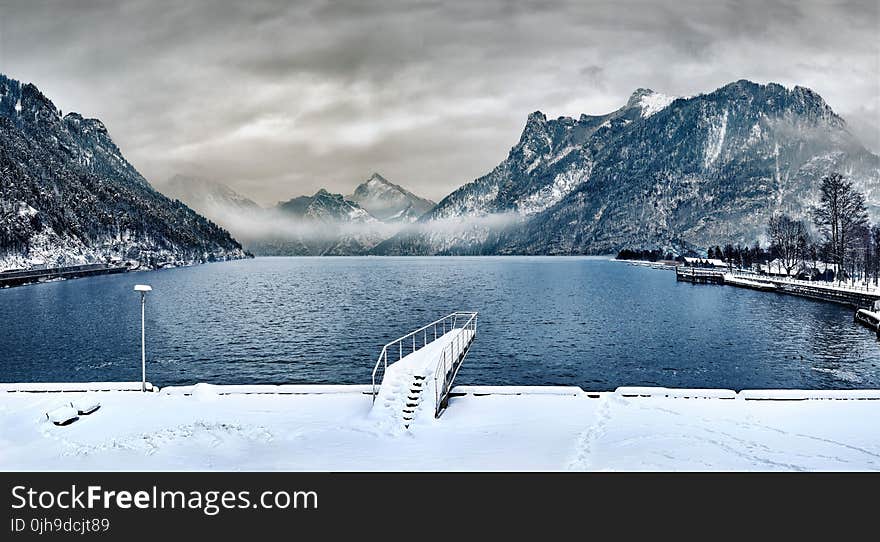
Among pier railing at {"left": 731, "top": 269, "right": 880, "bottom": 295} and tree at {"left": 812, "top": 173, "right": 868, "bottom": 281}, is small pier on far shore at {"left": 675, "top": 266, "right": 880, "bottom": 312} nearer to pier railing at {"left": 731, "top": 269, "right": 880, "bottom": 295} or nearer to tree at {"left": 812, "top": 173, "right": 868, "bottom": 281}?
pier railing at {"left": 731, "top": 269, "right": 880, "bottom": 295}

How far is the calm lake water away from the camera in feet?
156

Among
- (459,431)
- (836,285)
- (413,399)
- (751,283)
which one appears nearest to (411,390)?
(413,399)

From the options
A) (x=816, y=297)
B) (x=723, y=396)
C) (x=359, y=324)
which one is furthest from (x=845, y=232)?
(x=723, y=396)

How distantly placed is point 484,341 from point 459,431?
4213 centimetres

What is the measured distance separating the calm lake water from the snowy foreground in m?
19.1

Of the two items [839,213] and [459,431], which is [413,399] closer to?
[459,431]

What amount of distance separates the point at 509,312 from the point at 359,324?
998 inches

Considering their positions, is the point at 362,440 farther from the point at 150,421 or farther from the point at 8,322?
the point at 8,322

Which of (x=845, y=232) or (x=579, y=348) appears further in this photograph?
(x=845, y=232)

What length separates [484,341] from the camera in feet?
206

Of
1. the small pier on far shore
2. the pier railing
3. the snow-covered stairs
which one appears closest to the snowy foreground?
the snow-covered stairs

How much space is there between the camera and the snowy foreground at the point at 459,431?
17.9 m

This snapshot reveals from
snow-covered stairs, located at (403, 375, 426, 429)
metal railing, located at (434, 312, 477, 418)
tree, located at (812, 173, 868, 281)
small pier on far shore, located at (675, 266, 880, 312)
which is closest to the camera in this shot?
snow-covered stairs, located at (403, 375, 426, 429)

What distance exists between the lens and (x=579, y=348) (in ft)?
196
